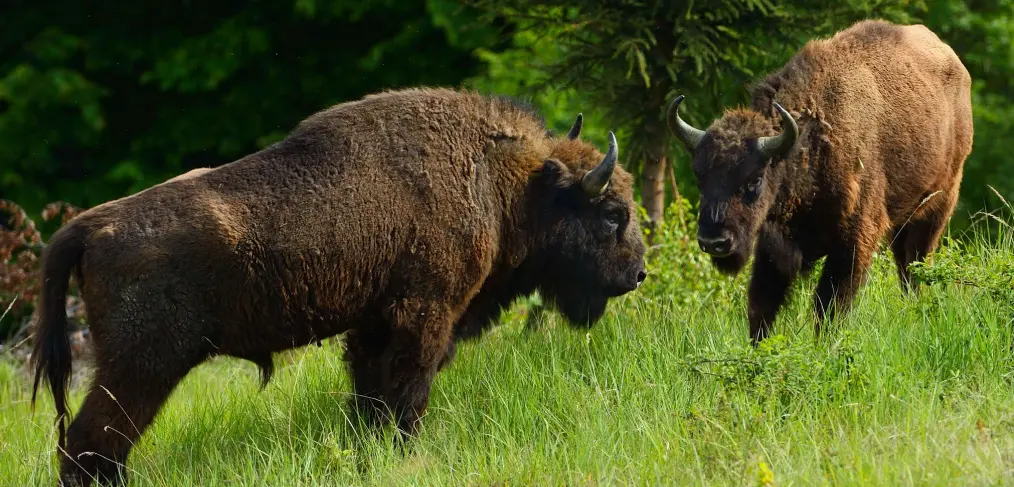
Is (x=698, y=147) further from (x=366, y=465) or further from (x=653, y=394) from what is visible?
(x=366, y=465)

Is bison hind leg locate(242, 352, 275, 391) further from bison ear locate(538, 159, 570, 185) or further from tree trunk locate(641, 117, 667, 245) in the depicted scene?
tree trunk locate(641, 117, 667, 245)

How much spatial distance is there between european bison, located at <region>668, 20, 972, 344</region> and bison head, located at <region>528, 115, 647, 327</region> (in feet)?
1.47

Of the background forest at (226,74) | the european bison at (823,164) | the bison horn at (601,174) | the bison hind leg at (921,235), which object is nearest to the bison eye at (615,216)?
the bison horn at (601,174)

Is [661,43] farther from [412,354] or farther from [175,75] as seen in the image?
[175,75]

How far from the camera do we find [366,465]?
5684 millimetres

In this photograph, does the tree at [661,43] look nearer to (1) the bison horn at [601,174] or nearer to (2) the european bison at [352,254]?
(2) the european bison at [352,254]

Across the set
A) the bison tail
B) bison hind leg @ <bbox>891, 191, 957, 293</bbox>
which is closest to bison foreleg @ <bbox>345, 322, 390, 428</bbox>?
the bison tail

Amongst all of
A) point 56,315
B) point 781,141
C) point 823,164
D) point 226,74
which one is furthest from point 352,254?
point 226,74

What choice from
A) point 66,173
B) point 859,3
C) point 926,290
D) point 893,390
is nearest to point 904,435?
point 893,390

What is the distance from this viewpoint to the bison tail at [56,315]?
17.5 ft

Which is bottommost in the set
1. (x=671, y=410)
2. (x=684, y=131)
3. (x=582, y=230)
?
(x=671, y=410)

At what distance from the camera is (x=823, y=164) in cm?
672

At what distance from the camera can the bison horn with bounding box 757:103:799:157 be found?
6.43 m

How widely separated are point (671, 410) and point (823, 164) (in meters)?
2.12
